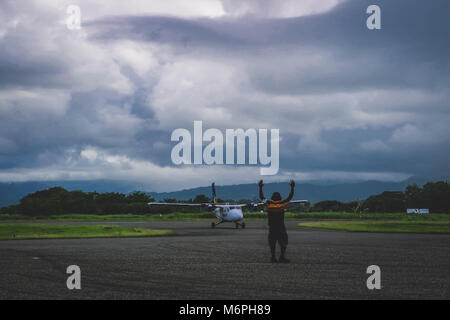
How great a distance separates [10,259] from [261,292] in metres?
12.9

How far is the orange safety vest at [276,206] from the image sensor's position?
56.3 ft

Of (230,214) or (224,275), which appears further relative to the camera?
(230,214)

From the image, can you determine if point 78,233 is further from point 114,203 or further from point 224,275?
point 114,203

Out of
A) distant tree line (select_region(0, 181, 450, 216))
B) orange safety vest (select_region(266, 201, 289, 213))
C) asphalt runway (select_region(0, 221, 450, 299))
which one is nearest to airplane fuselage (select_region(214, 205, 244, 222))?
asphalt runway (select_region(0, 221, 450, 299))

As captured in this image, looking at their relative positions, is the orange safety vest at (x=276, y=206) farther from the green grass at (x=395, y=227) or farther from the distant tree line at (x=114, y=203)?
the distant tree line at (x=114, y=203)

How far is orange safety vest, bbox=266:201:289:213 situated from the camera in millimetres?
17156

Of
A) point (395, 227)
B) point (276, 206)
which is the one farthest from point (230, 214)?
point (276, 206)

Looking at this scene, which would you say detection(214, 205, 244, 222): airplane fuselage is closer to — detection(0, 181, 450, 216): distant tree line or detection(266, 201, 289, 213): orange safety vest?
detection(266, 201, 289, 213): orange safety vest

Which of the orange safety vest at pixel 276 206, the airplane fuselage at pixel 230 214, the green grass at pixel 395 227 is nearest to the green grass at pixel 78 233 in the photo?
the airplane fuselage at pixel 230 214

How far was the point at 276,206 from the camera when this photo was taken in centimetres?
1722
